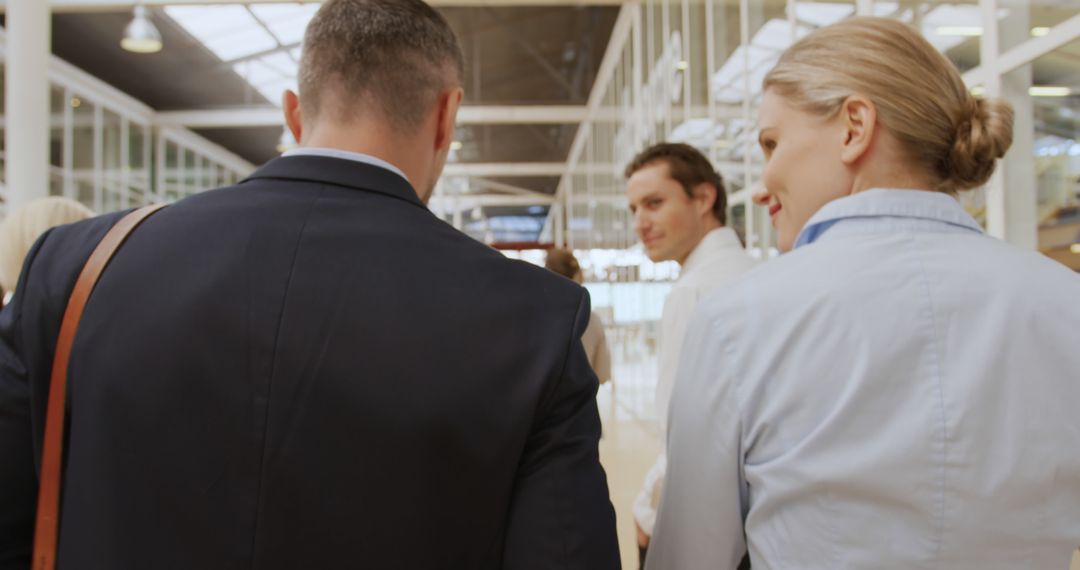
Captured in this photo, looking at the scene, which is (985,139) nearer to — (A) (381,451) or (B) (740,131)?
(A) (381,451)

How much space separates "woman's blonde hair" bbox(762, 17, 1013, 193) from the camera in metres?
1.12

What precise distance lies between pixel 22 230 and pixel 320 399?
76.5 inches

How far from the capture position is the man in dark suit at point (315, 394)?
0.96 m

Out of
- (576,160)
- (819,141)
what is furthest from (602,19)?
(819,141)

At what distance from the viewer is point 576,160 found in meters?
20.2

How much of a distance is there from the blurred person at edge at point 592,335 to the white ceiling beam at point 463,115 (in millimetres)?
10601

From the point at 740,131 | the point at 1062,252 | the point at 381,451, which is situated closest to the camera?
the point at 381,451

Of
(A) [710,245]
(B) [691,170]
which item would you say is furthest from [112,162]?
(A) [710,245]

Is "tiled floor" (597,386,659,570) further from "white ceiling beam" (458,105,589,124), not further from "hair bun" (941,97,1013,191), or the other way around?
"white ceiling beam" (458,105,589,124)

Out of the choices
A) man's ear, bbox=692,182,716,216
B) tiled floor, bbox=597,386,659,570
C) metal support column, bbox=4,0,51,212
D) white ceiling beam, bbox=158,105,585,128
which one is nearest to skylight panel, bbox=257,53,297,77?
white ceiling beam, bbox=158,105,585,128

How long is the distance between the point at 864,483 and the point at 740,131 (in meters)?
5.14

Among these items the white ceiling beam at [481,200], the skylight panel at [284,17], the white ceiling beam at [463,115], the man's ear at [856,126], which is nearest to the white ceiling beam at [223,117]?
the white ceiling beam at [463,115]

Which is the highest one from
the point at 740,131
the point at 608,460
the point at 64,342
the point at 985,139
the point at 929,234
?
the point at 740,131

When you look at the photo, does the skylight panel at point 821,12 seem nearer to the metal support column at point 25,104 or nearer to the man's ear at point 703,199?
the man's ear at point 703,199
